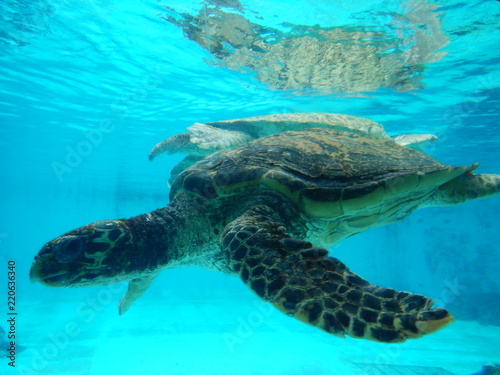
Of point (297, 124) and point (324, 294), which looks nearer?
point (324, 294)

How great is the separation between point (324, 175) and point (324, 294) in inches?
69.6

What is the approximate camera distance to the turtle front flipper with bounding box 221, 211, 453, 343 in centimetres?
187

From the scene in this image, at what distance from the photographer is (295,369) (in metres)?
11.5

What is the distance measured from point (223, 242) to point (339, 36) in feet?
33.4

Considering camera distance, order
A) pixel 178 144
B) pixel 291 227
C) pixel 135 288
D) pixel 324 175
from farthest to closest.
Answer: pixel 178 144 → pixel 135 288 → pixel 291 227 → pixel 324 175

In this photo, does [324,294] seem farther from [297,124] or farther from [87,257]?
[297,124]
